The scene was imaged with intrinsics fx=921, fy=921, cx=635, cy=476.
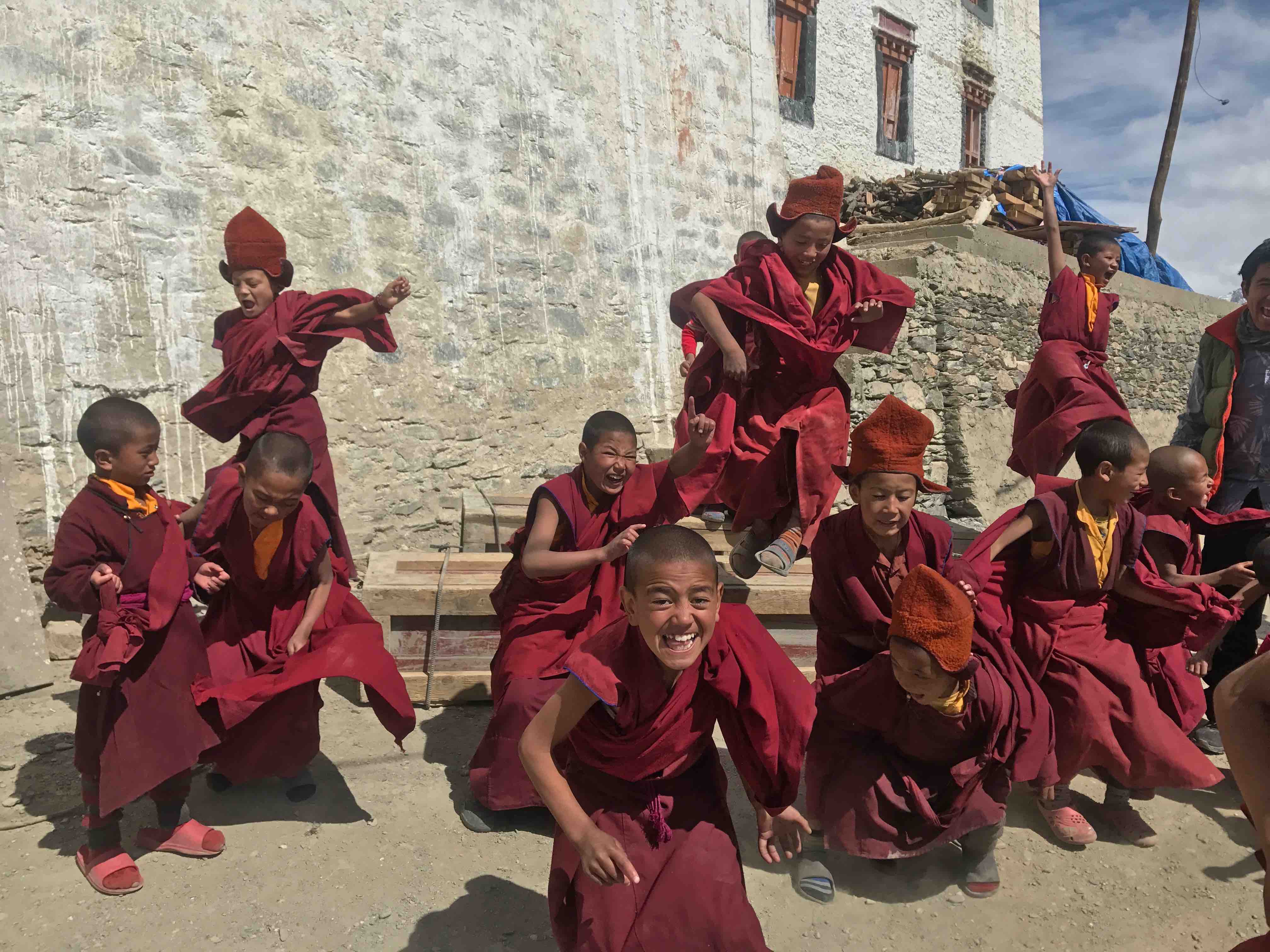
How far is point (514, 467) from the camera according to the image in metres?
6.50

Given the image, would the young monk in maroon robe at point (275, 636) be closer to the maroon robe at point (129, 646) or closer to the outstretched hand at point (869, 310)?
the maroon robe at point (129, 646)

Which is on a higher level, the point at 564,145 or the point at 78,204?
the point at 564,145

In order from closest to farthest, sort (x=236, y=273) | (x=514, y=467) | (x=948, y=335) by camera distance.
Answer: (x=236, y=273)
(x=514, y=467)
(x=948, y=335)

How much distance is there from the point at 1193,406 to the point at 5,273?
18.0ft

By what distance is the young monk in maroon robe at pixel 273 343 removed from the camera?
147 inches

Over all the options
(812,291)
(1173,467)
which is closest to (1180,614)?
(1173,467)

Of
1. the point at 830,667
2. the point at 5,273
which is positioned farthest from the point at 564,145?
the point at 830,667

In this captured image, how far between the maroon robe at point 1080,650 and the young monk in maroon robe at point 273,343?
8.04 ft

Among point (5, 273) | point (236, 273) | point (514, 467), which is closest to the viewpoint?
point (236, 273)

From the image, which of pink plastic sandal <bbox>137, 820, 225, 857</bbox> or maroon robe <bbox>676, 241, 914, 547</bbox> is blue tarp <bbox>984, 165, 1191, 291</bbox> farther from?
pink plastic sandal <bbox>137, 820, 225, 857</bbox>

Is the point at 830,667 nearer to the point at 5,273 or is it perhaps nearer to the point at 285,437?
the point at 285,437

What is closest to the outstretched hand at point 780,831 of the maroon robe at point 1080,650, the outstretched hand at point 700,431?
the maroon robe at point 1080,650

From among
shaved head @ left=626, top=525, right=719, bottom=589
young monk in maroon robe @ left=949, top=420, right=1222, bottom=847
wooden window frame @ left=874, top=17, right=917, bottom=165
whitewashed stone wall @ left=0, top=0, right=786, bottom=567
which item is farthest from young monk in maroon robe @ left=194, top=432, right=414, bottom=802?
wooden window frame @ left=874, top=17, right=917, bottom=165

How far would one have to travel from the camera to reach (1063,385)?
14.4ft
